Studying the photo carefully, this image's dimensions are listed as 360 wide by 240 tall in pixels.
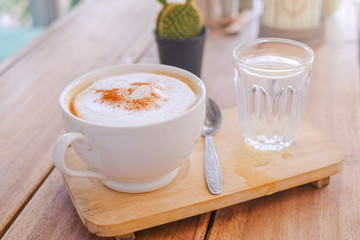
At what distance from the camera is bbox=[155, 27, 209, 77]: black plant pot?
89cm

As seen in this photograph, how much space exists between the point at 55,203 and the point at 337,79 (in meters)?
0.73

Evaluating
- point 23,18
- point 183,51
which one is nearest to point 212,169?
point 183,51

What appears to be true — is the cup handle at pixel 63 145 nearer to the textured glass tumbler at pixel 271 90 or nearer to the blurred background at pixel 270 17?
the textured glass tumbler at pixel 271 90

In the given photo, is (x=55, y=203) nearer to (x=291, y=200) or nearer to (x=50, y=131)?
(x=50, y=131)

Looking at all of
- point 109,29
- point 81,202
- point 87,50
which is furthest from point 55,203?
point 109,29

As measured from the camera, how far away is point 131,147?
0.53m

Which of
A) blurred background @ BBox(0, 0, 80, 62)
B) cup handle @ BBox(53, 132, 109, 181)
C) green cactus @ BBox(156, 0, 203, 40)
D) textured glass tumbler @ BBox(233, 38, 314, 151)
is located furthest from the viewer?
blurred background @ BBox(0, 0, 80, 62)

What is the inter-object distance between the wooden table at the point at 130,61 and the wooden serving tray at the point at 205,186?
0.09 ft

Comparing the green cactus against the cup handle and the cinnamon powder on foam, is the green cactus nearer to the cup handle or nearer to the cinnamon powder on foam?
the cinnamon powder on foam

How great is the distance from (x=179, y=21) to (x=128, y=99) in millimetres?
358

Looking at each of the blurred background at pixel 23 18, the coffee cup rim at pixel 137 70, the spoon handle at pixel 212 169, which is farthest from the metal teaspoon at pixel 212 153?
the blurred background at pixel 23 18

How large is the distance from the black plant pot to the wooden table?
9 cm

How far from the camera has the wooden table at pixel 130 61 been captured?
0.58 metres

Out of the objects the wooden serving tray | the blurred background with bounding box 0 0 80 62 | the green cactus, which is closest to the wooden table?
the wooden serving tray
